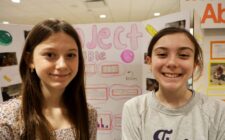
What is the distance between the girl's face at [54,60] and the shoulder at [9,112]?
0.18 metres

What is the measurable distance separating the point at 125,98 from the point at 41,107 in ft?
3.80

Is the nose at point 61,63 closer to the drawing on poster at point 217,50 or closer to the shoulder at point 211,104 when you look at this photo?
the shoulder at point 211,104

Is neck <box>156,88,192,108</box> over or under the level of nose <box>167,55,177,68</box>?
under

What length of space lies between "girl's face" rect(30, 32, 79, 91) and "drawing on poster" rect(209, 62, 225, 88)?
1608 millimetres

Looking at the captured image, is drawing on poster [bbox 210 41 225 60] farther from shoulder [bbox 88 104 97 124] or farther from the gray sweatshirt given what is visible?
shoulder [bbox 88 104 97 124]

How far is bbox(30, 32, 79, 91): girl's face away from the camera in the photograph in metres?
1.01

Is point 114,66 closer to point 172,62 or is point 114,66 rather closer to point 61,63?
point 172,62

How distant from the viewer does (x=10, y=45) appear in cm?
179

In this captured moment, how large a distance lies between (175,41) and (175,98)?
1.03ft

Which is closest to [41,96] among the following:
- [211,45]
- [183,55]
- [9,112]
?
[9,112]

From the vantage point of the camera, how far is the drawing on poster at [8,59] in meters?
1.73

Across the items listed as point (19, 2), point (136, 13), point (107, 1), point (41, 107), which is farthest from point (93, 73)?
point (136, 13)

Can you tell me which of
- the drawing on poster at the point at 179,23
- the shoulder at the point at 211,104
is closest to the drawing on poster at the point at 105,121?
the drawing on poster at the point at 179,23

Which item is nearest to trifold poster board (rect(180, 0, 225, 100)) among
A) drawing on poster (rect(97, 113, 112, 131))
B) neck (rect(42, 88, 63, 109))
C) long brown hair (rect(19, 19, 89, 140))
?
drawing on poster (rect(97, 113, 112, 131))
